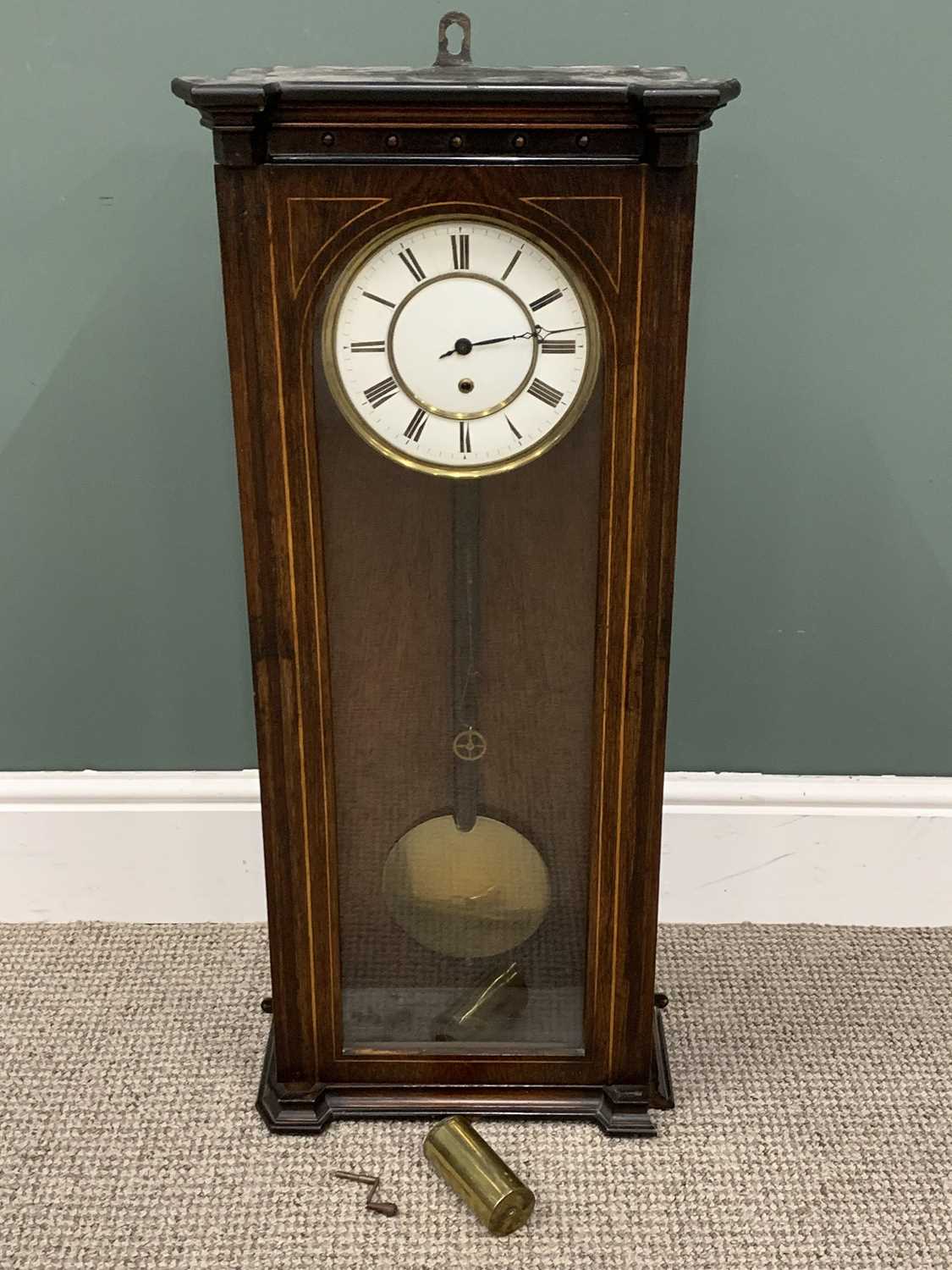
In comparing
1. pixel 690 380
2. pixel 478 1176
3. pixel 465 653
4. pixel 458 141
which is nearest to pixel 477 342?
pixel 458 141

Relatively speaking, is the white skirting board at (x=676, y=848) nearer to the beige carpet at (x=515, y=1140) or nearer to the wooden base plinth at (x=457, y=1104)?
the beige carpet at (x=515, y=1140)

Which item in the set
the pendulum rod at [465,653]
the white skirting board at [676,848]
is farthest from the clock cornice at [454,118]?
the white skirting board at [676,848]

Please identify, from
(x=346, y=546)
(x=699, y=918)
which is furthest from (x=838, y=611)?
(x=346, y=546)

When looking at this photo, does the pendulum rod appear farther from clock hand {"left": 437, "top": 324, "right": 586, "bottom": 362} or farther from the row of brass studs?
the row of brass studs

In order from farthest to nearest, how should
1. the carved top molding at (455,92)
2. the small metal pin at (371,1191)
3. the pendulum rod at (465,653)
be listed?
the small metal pin at (371,1191)
the pendulum rod at (465,653)
the carved top molding at (455,92)

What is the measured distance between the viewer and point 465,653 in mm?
1157

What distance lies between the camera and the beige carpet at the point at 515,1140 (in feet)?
3.88

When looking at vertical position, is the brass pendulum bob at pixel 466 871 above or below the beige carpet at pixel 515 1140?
above

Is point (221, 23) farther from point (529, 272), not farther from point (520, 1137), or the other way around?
point (520, 1137)

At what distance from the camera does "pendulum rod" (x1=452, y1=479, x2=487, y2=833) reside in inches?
43.4

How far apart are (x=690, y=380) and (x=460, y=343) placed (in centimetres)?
41

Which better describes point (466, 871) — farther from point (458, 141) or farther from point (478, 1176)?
point (458, 141)

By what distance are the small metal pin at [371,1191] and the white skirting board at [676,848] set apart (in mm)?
408

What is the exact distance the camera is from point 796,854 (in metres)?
1.57
